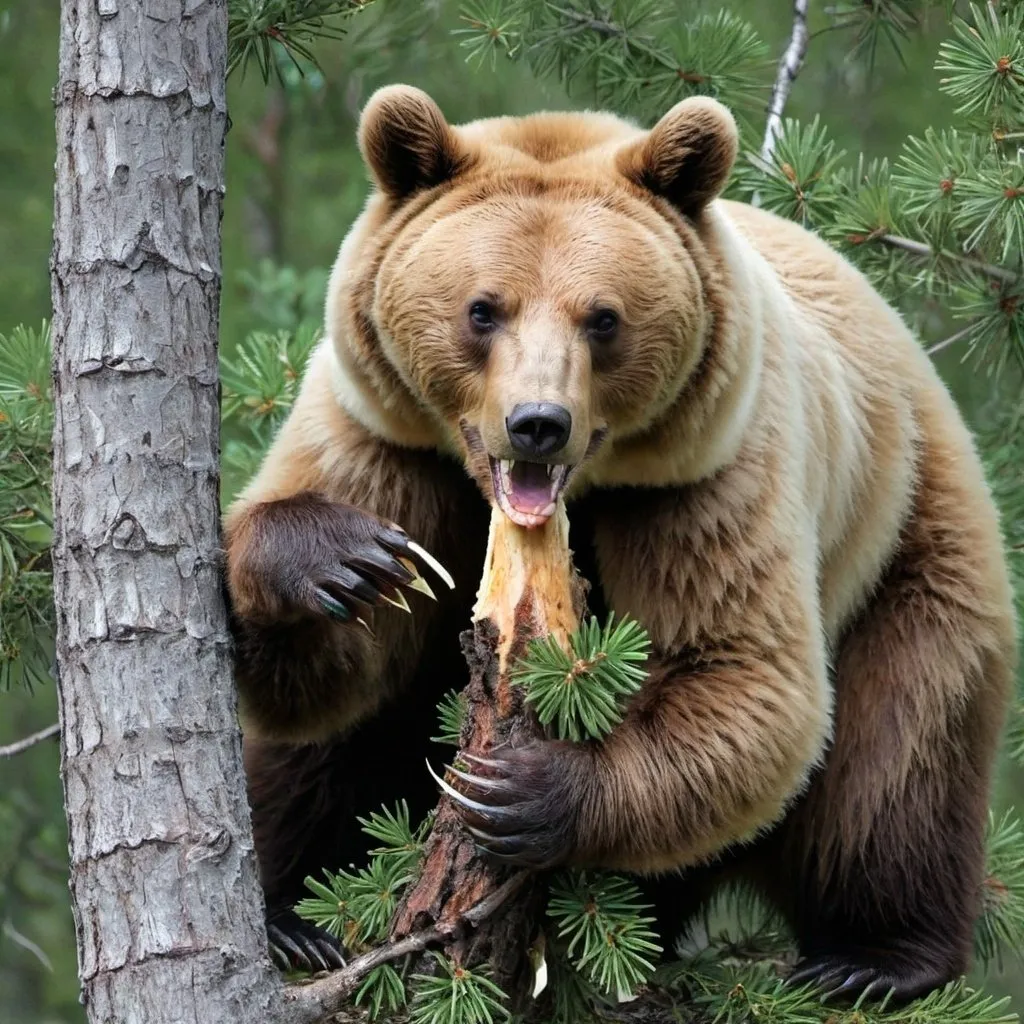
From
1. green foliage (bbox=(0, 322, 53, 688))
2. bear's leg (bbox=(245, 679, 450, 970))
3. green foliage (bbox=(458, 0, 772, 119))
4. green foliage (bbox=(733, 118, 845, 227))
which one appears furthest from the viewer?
green foliage (bbox=(458, 0, 772, 119))

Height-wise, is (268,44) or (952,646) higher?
(268,44)

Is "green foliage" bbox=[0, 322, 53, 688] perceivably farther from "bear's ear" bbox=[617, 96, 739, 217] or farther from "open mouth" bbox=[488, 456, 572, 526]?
"bear's ear" bbox=[617, 96, 739, 217]

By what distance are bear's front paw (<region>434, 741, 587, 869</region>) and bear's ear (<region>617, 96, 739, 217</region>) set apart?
1.42 metres

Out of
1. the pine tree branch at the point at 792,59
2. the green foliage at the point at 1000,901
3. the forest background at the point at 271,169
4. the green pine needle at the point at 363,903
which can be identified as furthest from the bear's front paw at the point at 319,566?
the forest background at the point at 271,169

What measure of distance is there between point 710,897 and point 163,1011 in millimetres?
2422

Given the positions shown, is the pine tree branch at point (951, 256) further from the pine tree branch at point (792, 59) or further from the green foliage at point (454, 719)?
the green foliage at point (454, 719)

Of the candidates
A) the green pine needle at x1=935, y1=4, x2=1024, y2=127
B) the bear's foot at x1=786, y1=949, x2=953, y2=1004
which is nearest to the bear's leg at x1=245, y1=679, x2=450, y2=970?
the bear's foot at x1=786, y1=949, x2=953, y2=1004

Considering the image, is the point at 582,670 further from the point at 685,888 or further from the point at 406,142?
the point at 685,888

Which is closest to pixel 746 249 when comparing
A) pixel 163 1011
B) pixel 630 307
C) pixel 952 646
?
pixel 630 307

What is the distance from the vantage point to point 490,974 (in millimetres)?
3594

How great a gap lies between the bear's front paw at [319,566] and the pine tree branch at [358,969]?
754mm

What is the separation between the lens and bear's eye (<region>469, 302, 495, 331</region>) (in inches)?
153

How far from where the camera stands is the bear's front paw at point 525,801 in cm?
354

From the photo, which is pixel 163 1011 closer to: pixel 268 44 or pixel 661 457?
pixel 661 457
